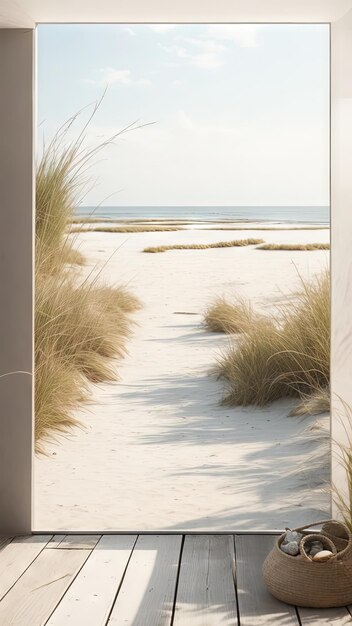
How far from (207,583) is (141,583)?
256 mm

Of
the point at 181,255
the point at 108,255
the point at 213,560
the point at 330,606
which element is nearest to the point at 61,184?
the point at 108,255

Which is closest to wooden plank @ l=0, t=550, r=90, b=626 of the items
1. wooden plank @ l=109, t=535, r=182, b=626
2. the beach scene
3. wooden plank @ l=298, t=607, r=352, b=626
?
wooden plank @ l=109, t=535, r=182, b=626

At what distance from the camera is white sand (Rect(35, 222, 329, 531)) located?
4066mm

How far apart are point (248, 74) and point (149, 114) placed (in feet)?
1.79

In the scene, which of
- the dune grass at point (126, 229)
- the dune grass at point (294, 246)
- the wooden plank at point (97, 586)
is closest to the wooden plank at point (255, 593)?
the wooden plank at point (97, 586)

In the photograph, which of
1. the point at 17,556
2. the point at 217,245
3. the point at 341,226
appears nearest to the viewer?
the point at 17,556

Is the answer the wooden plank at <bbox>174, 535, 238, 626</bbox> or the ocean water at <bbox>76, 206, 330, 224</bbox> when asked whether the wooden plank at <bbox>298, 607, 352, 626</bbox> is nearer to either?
the wooden plank at <bbox>174, 535, 238, 626</bbox>

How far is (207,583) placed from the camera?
127 inches

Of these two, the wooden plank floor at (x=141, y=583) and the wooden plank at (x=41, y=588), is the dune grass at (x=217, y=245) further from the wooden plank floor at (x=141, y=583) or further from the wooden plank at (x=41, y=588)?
the wooden plank at (x=41, y=588)

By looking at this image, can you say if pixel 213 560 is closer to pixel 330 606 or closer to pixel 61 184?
pixel 330 606

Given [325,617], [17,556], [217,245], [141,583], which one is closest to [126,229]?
[217,245]

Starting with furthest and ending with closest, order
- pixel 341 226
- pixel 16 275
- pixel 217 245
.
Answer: pixel 217 245 < pixel 16 275 < pixel 341 226

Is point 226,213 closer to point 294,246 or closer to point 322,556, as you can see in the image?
point 294,246

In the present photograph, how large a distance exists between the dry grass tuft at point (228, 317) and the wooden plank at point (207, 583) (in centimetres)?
106
